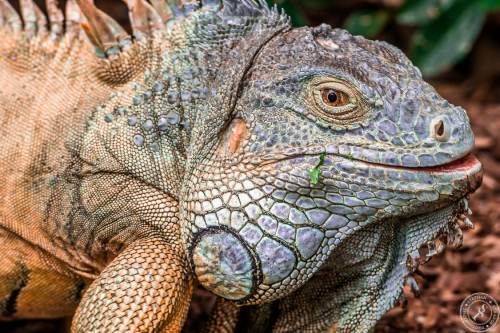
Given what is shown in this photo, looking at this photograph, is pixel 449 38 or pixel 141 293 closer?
pixel 141 293

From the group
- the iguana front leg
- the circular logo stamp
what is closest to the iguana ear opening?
the iguana front leg

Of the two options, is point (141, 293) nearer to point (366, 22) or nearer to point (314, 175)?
point (314, 175)

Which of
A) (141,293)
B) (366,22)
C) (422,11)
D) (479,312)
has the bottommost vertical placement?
(141,293)

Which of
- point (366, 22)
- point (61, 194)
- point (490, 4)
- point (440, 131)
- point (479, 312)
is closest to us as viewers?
point (440, 131)

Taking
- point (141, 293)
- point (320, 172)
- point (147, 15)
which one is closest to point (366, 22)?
point (147, 15)

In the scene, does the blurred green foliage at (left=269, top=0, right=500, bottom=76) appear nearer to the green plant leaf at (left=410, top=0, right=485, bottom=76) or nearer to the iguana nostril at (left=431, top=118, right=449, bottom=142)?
the green plant leaf at (left=410, top=0, right=485, bottom=76)

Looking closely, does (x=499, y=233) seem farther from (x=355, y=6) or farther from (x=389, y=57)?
(x=355, y=6)
